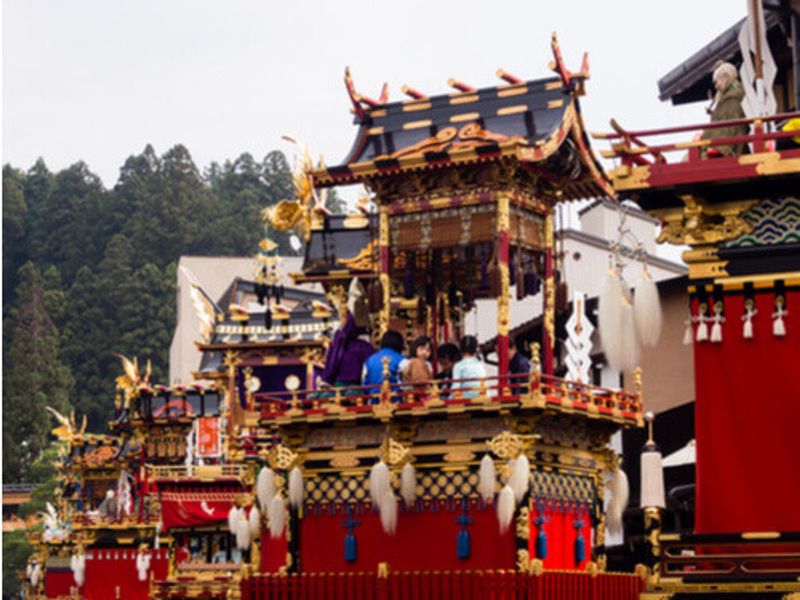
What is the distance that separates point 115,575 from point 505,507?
3608cm

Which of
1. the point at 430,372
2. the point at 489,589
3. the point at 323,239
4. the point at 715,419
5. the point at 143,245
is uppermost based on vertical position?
the point at 143,245

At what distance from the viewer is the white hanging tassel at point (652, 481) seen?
1024 inches

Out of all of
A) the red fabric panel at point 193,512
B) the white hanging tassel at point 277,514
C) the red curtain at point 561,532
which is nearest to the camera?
the red curtain at point 561,532

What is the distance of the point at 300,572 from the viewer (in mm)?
39844

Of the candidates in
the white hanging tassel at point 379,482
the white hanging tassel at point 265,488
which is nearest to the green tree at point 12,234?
the white hanging tassel at point 265,488

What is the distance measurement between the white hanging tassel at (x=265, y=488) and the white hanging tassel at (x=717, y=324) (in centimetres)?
1588

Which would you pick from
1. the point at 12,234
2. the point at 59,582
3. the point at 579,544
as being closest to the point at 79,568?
the point at 59,582

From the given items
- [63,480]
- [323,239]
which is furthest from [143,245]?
[323,239]

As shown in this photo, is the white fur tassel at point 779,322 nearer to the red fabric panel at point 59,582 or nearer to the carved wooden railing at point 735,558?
the carved wooden railing at point 735,558

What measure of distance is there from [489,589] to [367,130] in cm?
1234

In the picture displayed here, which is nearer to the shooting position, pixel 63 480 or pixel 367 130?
pixel 367 130

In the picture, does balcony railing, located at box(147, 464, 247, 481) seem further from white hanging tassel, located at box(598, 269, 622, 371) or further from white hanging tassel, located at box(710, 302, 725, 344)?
white hanging tassel, located at box(710, 302, 725, 344)

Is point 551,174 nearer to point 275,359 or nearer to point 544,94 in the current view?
point 544,94

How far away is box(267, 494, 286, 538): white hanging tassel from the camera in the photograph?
3988 centimetres
